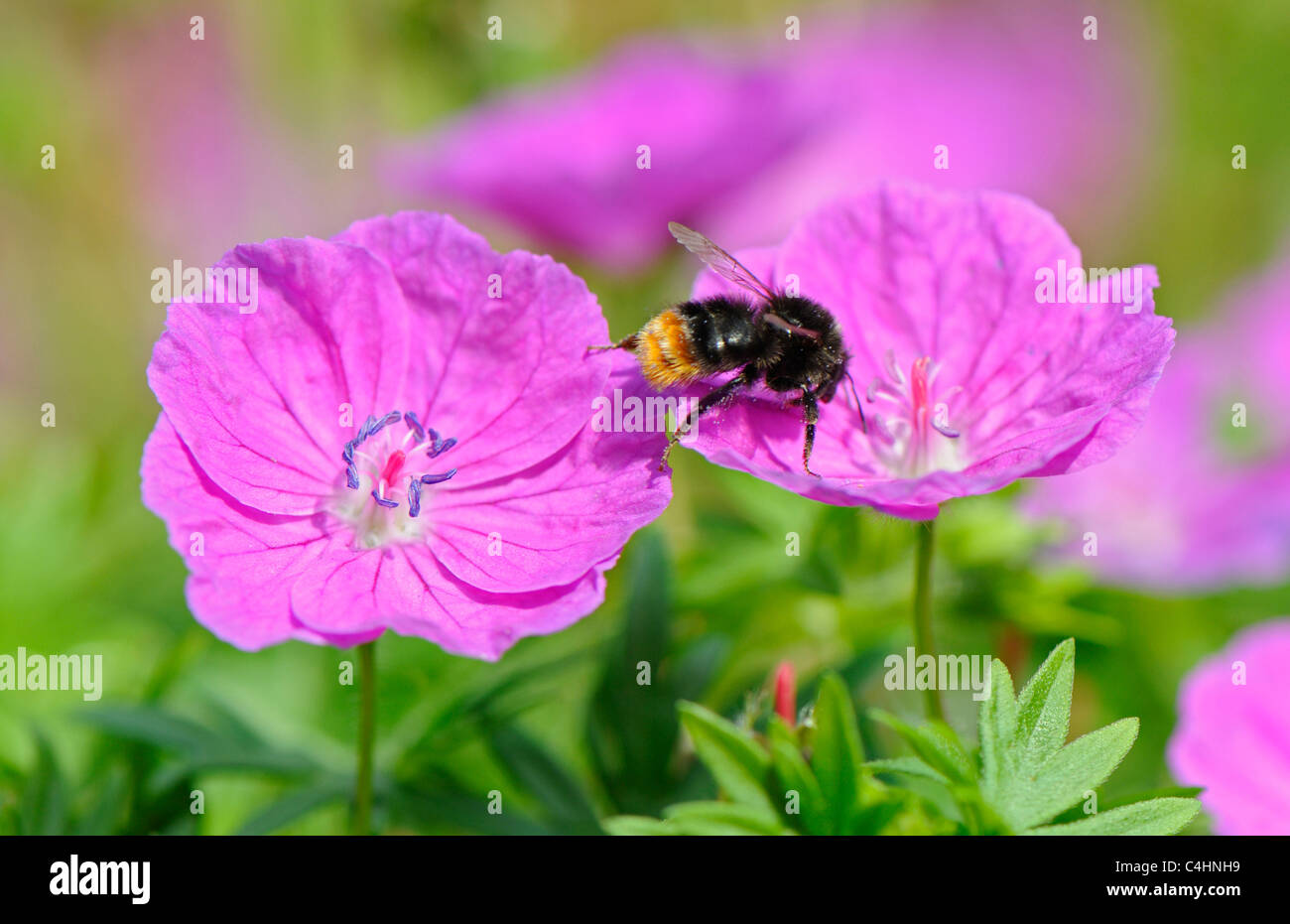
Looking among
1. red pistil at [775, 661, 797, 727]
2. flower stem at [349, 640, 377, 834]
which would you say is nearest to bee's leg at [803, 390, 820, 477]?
red pistil at [775, 661, 797, 727]

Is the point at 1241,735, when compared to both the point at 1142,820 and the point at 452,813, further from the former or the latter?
the point at 452,813

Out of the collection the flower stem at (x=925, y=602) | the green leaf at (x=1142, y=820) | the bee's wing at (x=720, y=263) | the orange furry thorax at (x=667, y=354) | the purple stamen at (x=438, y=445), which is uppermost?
the bee's wing at (x=720, y=263)

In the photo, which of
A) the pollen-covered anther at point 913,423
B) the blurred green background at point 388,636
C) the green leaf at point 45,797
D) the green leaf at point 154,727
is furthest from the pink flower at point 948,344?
the green leaf at point 45,797

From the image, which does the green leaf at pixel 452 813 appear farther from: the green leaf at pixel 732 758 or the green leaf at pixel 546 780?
the green leaf at pixel 732 758

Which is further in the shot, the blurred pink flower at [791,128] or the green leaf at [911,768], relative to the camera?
the blurred pink flower at [791,128]

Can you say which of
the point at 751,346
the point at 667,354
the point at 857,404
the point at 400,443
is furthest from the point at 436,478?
the point at 857,404

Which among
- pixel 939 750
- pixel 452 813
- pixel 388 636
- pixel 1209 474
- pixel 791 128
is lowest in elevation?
pixel 452 813
